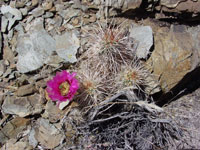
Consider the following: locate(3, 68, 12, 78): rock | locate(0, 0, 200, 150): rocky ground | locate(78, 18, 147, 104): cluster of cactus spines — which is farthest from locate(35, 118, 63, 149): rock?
locate(3, 68, 12, 78): rock

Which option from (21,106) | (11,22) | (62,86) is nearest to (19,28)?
(11,22)

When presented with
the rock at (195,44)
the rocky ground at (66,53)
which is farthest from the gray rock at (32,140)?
the rock at (195,44)

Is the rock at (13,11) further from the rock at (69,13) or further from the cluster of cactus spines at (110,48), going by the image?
the cluster of cactus spines at (110,48)

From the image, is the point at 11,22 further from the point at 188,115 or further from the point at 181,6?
the point at 188,115

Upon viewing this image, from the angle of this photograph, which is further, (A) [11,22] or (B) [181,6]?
(A) [11,22]

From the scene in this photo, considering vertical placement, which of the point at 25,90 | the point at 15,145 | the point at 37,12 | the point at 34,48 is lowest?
the point at 15,145

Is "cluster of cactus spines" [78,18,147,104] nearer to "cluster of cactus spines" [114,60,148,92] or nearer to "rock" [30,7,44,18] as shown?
"cluster of cactus spines" [114,60,148,92]
